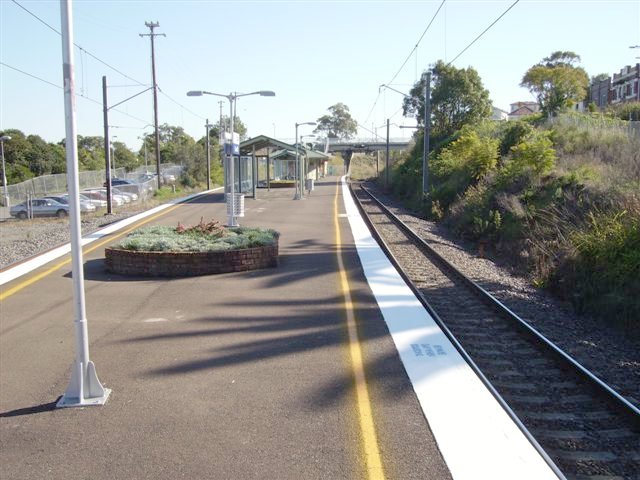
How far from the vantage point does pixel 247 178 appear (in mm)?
41875

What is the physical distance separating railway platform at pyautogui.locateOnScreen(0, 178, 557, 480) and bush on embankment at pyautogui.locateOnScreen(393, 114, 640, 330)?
342cm

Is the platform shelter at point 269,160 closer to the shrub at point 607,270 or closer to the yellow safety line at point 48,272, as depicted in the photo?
the yellow safety line at point 48,272

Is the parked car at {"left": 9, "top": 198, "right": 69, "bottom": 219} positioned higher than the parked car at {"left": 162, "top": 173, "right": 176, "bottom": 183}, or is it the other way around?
the parked car at {"left": 162, "top": 173, "right": 176, "bottom": 183}

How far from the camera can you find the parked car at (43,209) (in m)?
35.6

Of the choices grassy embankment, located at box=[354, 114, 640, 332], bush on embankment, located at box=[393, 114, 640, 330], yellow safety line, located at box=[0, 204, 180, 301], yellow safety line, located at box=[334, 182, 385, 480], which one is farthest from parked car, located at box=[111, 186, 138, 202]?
yellow safety line, located at box=[334, 182, 385, 480]

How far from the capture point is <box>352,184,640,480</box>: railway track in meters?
4.79

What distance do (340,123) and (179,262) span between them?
163331mm

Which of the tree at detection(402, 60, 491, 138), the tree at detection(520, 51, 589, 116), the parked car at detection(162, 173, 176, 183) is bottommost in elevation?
the parked car at detection(162, 173, 176, 183)

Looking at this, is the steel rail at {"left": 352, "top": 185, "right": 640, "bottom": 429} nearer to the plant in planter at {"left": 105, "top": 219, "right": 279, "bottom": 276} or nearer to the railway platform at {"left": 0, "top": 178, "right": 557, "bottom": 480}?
the railway platform at {"left": 0, "top": 178, "right": 557, "bottom": 480}

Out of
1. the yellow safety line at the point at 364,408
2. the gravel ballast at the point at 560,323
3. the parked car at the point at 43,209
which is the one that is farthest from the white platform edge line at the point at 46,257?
the parked car at the point at 43,209

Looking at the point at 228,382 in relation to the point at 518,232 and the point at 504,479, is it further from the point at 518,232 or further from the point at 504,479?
the point at 518,232

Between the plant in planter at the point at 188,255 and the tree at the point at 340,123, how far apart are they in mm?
160596

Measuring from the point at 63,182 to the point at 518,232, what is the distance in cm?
4590

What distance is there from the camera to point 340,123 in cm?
17162
